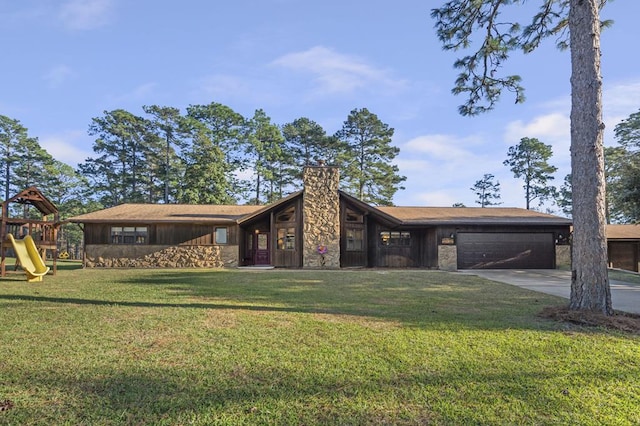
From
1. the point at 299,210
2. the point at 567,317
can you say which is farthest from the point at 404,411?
the point at 299,210

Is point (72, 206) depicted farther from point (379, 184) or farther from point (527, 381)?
point (527, 381)

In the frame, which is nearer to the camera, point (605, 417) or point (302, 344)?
point (605, 417)

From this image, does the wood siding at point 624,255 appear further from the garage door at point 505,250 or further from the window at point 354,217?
the window at point 354,217

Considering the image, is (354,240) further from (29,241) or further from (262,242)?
(29,241)

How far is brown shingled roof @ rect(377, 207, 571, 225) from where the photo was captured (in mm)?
16938

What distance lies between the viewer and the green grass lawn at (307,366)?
278cm

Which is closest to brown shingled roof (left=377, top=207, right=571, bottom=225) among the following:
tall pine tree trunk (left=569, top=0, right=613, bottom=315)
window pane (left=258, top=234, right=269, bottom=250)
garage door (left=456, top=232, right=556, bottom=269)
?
garage door (left=456, top=232, right=556, bottom=269)

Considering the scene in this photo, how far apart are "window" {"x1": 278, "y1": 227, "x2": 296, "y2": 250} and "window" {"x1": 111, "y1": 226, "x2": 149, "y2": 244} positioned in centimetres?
686

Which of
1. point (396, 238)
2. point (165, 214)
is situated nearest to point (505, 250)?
point (396, 238)

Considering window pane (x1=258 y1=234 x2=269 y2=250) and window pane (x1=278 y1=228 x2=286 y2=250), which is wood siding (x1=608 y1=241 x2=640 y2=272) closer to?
window pane (x1=278 y1=228 x2=286 y2=250)

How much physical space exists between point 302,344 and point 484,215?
56.6ft

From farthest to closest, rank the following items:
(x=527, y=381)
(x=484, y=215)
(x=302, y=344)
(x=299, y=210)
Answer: (x=484, y=215)
(x=299, y=210)
(x=302, y=344)
(x=527, y=381)

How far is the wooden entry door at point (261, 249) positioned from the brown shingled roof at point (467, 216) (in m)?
6.63

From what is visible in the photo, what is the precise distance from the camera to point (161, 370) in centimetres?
358
